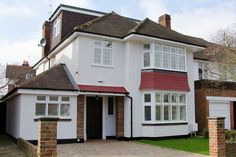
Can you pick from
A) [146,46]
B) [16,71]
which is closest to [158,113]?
[146,46]

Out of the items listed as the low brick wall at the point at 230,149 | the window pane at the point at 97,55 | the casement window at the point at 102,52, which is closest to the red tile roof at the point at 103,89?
the casement window at the point at 102,52

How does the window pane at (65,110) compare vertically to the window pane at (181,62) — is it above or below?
below

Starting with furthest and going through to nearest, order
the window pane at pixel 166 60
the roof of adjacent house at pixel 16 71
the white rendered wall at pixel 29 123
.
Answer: the roof of adjacent house at pixel 16 71, the window pane at pixel 166 60, the white rendered wall at pixel 29 123

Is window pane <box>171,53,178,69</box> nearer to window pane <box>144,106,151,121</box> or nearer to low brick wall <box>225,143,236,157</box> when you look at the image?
window pane <box>144,106,151,121</box>

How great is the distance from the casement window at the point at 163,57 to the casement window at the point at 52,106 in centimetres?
551

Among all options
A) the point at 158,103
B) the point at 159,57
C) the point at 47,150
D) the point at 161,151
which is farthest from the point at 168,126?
the point at 47,150

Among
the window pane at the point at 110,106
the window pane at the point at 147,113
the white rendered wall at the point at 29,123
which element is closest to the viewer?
the white rendered wall at the point at 29,123

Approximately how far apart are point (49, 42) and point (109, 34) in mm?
8905

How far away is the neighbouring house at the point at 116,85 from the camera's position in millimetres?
16062

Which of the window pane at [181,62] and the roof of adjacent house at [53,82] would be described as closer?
the roof of adjacent house at [53,82]

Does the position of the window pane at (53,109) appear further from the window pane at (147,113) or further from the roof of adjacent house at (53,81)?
the window pane at (147,113)

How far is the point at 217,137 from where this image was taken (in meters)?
9.62

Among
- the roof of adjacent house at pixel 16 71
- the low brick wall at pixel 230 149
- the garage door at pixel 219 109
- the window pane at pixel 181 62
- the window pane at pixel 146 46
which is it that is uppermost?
the roof of adjacent house at pixel 16 71

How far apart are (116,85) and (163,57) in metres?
3.43
